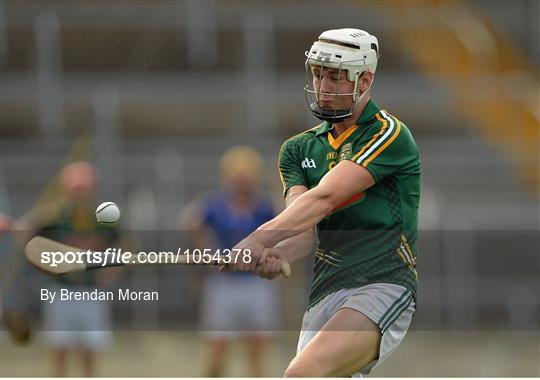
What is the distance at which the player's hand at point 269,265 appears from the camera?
12.4ft

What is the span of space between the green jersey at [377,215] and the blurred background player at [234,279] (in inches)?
101

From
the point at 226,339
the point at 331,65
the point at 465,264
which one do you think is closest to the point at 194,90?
the point at 226,339

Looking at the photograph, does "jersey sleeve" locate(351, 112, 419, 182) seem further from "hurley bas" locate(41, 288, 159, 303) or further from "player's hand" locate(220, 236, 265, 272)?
"hurley bas" locate(41, 288, 159, 303)

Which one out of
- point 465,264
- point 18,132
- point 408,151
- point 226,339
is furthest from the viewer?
point 465,264

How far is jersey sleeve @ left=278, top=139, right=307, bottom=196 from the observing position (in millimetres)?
4105

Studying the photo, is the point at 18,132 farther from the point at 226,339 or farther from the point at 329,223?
the point at 329,223

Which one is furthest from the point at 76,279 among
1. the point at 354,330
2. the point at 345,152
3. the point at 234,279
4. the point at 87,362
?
the point at 354,330

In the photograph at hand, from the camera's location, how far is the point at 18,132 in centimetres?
788

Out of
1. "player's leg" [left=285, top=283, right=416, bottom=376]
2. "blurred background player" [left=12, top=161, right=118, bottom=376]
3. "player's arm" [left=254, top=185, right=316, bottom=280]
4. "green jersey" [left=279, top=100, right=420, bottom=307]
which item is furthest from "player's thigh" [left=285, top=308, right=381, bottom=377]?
"blurred background player" [left=12, top=161, right=118, bottom=376]

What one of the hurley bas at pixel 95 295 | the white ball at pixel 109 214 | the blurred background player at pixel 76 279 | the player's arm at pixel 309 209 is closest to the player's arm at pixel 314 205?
the player's arm at pixel 309 209

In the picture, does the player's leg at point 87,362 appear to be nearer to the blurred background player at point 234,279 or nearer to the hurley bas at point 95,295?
the hurley bas at point 95,295

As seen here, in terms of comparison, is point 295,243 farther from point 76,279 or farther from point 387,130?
point 76,279

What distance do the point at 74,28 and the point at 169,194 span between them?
1.34 meters

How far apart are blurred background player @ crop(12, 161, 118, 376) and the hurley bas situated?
0.04 meters
